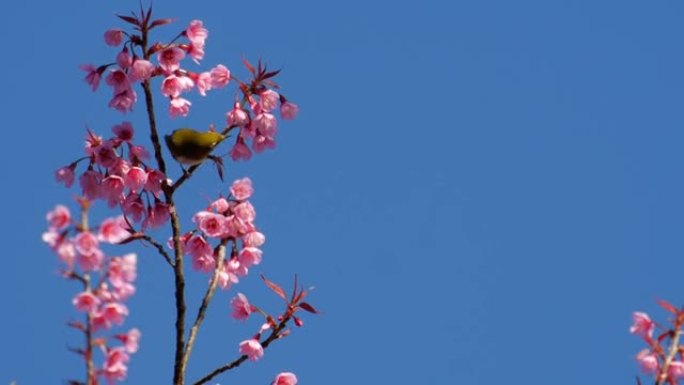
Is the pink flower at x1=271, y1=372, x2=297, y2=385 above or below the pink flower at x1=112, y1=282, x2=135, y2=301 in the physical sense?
above

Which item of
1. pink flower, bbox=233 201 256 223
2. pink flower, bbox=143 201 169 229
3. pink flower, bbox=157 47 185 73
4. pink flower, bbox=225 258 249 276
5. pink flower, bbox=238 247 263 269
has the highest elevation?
pink flower, bbox=157 47 185 73

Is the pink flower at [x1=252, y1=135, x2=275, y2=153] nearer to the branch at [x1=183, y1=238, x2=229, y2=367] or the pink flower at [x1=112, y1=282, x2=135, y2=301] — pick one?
the branch at [x1=183, y1=238, x2=229, y2=367]

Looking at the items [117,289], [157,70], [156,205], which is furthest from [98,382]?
[157,70]

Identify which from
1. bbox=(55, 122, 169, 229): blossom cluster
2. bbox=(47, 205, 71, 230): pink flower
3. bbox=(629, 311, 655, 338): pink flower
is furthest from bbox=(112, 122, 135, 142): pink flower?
bbox=(629, 311, 655, 338): pink flower

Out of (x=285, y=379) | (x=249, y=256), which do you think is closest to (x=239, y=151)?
(x=249, y=256)

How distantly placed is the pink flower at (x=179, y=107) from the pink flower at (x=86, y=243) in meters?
2.17

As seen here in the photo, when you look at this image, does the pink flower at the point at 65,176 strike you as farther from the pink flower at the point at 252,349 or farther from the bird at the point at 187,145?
the pink flower at the point at 252,349

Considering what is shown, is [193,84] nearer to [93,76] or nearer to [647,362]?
[93,76]

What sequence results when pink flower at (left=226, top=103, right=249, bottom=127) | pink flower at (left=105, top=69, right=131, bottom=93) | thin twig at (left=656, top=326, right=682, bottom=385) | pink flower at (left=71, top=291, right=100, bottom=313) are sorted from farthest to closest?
pink flower at (left=226, top=103, right=249, bottom=127), pink flower at (left=105, top=69, right=131, bottom=93), thin twig at (left=656, top=326, right=682, bottom=385), pink flower at (left=71, top=291, right=100, bottom=313)

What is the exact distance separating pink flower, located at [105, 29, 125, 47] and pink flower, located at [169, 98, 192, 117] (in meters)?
0.46

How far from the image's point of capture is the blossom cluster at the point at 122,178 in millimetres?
6004

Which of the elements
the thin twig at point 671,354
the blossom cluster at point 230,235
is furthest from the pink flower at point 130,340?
the thin twig at point 671,354

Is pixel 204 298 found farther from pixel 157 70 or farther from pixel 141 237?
pixel 157 70

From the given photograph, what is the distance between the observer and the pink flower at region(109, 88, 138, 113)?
6.22 metres
